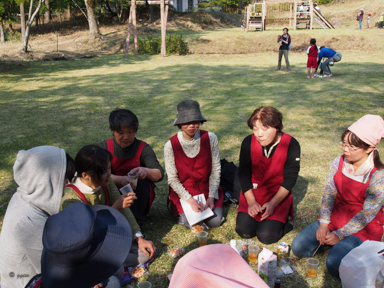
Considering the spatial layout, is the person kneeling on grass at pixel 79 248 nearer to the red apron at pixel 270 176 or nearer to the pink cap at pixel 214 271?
the pink cap at pixel 214 271

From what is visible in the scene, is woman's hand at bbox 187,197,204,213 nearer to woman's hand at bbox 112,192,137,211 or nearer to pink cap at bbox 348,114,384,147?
woman's hand at bbox 112,192,137,211

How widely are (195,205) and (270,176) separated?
86 cm

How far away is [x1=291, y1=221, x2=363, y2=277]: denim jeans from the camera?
2.66 meters

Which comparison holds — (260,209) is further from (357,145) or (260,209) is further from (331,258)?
(357,145)

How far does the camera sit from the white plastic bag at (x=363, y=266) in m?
2.16

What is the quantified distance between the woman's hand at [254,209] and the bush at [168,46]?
733 inches

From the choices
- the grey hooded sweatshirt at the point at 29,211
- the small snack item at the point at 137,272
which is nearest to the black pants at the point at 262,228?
the small snack item at the point at 137,272

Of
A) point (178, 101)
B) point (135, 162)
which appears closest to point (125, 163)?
point (135, 162)

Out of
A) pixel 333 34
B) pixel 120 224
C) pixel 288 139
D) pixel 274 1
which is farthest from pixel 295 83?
pixel 274 1

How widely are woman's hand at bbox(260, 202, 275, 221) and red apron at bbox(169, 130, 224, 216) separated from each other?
57 cm

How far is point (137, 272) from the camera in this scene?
2777 mm

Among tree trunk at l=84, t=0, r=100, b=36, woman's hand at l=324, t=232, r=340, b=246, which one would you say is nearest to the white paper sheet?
woman's hand at l=324, t=232, r=340, b=246

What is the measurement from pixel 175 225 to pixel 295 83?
958 cm

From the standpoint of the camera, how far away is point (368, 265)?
2.19 m
